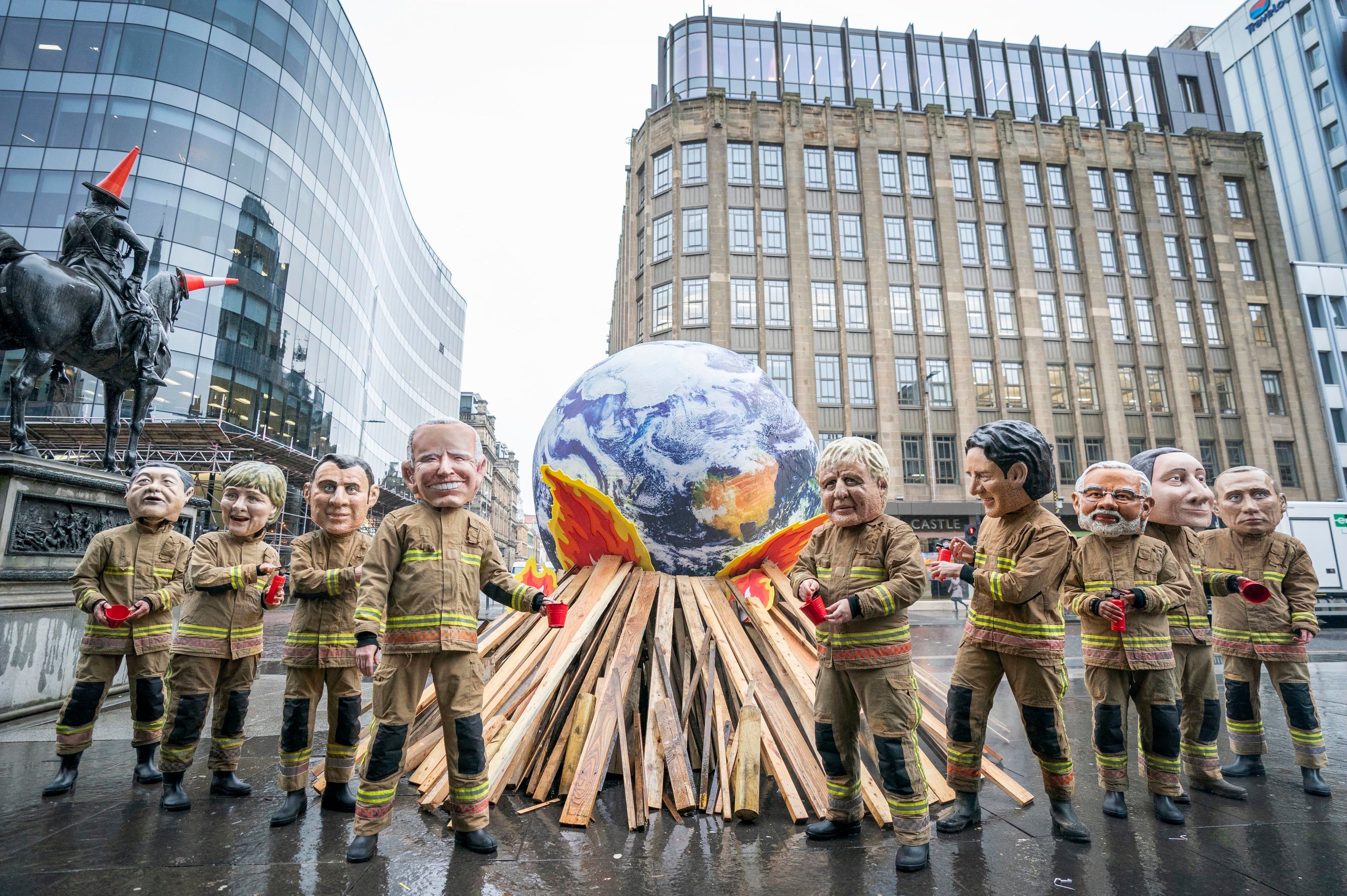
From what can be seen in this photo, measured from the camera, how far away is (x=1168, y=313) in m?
29.4

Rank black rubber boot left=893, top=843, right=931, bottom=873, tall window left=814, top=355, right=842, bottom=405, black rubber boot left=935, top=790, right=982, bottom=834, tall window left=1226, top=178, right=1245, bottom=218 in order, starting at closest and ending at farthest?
black rubber boot left=893, top=843, right=931, bottom=873, black rubber boot left=935, top=790, right=982, bottom=834, tall window left=814, top=355, right=842, bottom=405, tall window left=1226, top=178, right=1245, bottom=218

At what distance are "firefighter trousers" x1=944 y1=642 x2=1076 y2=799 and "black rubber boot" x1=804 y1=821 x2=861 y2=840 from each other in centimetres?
58

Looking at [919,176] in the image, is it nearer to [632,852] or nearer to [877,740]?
[877,740]

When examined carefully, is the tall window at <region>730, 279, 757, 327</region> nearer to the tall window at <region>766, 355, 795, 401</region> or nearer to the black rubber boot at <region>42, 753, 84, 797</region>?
the tall window at <region>766, 355, 795, 401</region>

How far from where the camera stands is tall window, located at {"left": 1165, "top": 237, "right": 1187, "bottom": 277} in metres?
30.5

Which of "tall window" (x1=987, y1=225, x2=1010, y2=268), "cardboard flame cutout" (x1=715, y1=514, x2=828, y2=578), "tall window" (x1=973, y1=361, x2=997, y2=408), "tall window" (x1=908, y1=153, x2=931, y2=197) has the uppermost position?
"tall window" (x1=908, y1=153, x2=931, y2=197)

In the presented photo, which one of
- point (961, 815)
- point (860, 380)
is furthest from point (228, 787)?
point (860, 380)

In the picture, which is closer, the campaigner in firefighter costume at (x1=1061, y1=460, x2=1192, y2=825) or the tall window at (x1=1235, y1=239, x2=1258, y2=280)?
the campaigner in firefighter costume at (x1=1061, y1=460, x2=1192, y2=825)

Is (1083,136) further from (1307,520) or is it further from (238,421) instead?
(238,421)

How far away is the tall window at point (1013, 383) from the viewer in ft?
92.3

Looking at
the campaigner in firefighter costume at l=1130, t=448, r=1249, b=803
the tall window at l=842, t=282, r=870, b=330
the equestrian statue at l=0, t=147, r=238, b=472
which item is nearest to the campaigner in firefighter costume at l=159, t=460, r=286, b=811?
the equestrian statue at l=0, t=147, r=238, b=472

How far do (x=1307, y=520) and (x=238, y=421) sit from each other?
103 feet

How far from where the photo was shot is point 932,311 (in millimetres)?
28469

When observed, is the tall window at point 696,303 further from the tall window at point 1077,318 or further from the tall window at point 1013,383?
the tall window at point 1077,318
